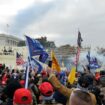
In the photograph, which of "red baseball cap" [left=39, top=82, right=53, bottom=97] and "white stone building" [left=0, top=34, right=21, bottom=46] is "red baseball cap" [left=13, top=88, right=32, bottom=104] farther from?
"white stone building" [left=0, top=34, right=21, bottom=46]

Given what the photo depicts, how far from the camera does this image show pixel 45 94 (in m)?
7.24

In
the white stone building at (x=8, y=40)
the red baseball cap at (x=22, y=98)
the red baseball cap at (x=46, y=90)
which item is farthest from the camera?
the white stone building at (x=8, y=40)

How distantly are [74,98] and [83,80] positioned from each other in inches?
173

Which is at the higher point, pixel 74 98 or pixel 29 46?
pixel 29 46

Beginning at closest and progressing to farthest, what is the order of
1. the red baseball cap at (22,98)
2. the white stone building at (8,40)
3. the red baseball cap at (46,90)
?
the red baseball cap at (22,98) < the red baseball cap at (46,90) < the white stone building at (8,40)

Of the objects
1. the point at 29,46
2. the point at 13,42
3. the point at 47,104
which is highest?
the point at 13,42

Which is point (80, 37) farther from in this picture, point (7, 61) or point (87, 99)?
point (7, 61)

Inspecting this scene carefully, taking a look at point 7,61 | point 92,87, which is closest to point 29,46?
point 92,87

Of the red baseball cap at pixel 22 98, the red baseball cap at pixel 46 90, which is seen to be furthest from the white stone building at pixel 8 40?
the red baseball cap at pixel 22 98

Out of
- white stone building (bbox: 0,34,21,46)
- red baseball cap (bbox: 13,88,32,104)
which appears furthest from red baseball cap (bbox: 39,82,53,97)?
white stone building (bbox: 0,34,21,46)

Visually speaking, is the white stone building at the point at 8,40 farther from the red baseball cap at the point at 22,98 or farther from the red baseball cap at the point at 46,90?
the red baseball cap at the point at 22,98

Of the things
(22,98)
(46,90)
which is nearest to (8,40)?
(46,90)

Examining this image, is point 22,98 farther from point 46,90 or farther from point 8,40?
point 8,40

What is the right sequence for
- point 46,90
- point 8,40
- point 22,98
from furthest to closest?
point 8,40
point 46,90
point 22,98
